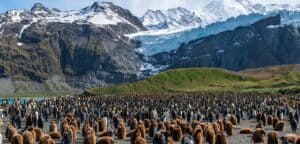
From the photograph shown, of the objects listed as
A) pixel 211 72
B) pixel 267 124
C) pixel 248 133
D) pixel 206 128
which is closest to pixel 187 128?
pixel 206 128

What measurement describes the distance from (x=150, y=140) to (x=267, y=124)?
1855 centimetres

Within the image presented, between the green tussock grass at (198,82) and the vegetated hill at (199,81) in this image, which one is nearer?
the green tussock grass at (198,82)

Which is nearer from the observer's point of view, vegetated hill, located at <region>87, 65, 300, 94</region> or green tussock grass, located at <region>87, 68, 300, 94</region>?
green tussock grass, located at <region>87, 68, 300, 94</region>

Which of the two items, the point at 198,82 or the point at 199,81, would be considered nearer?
the point at 198,82

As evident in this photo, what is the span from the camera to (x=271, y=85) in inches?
5468

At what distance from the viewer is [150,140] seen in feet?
122

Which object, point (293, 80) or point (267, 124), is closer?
point (267, 124)

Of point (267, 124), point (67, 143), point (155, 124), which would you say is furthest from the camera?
point (267, 124)

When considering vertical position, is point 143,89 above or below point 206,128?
above

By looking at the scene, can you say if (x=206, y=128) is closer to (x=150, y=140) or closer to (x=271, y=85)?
(x=150, y=140)

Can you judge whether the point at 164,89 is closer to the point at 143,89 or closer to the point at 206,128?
the point at 143,89

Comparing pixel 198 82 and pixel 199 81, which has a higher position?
pixel 199 81

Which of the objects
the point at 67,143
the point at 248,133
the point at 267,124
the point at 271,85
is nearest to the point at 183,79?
the point at 271,85

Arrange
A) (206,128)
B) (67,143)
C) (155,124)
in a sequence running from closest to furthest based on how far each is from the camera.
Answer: (67,143), (206,128), (155,124)
